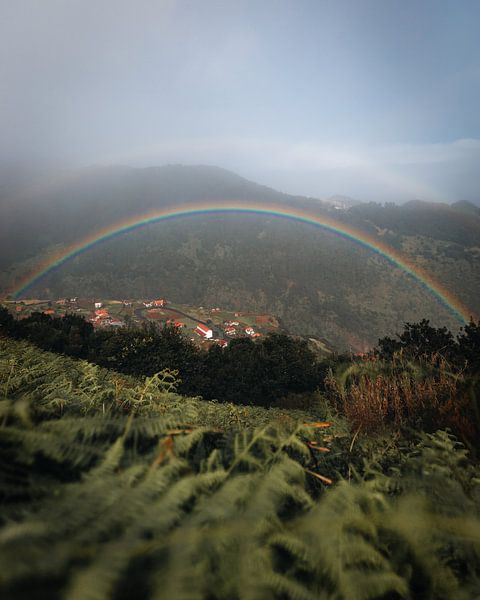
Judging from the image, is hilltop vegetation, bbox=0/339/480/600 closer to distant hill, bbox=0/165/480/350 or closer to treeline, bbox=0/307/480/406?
treeline, bbox=0/307/480/406

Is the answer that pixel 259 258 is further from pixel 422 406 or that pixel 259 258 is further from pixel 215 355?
pixel 422 406

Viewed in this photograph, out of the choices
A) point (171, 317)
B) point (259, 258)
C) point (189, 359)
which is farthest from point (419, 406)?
point (259, 258)

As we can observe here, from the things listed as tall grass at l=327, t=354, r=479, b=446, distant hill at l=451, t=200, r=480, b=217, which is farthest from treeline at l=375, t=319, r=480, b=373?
distant hill at l=451, t=200, r=480, b=217

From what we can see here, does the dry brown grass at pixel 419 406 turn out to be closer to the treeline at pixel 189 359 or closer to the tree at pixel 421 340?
the treeline at pixel 189 359

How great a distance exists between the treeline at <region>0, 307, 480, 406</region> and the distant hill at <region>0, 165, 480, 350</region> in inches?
2284

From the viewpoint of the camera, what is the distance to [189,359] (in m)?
8.91

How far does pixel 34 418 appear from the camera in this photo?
4.23 ft

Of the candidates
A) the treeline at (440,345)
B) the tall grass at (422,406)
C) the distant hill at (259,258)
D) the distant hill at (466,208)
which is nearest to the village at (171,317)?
the distant hill at (259,258)

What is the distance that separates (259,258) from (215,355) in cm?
9238

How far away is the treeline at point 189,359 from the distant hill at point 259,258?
192 ft

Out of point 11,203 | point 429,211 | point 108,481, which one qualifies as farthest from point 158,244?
point 108,481

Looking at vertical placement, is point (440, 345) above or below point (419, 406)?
below

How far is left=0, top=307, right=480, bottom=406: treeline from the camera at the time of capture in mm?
7633

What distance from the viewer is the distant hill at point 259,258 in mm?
77312
